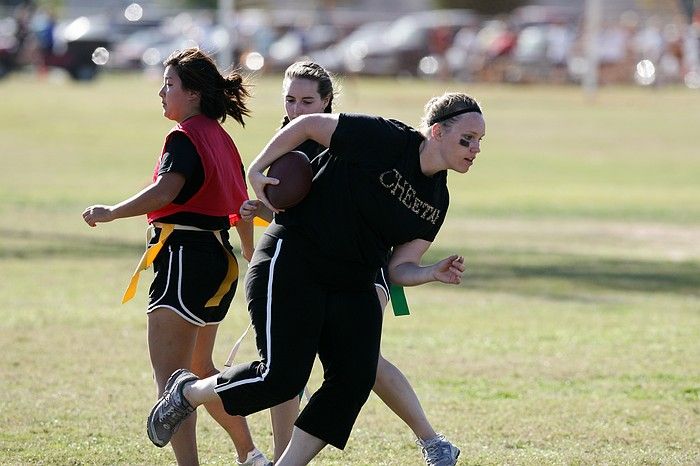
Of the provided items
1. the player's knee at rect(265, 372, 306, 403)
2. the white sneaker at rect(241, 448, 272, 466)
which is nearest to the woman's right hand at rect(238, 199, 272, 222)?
the player's knee at rect(265, 372, 306, 403)

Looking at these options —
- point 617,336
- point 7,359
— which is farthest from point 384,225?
point 617,336

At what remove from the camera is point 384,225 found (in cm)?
557

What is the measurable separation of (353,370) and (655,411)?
2.87 m

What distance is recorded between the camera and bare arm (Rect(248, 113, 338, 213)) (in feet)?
18.0

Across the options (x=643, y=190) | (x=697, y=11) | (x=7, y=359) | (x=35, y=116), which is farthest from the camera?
(x=697, y=11)

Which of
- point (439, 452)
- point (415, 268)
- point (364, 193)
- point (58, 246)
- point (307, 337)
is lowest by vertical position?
point (58, 246)

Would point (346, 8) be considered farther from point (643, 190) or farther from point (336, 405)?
point (336, 405)

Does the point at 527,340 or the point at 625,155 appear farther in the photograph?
the point at 625,155

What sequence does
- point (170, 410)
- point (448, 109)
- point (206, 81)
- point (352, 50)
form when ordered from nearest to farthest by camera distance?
point (448, 109), point (170, 410), point (206, 81), point (352, 50)

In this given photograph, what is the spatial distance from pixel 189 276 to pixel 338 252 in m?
0.76

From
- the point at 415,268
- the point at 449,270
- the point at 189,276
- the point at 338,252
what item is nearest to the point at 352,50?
the point at 189,276

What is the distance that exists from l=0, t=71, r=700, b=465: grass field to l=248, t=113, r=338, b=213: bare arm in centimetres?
172

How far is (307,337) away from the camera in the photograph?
551 centimetres

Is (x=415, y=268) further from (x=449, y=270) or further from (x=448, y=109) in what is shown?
(x=448, y=109)
